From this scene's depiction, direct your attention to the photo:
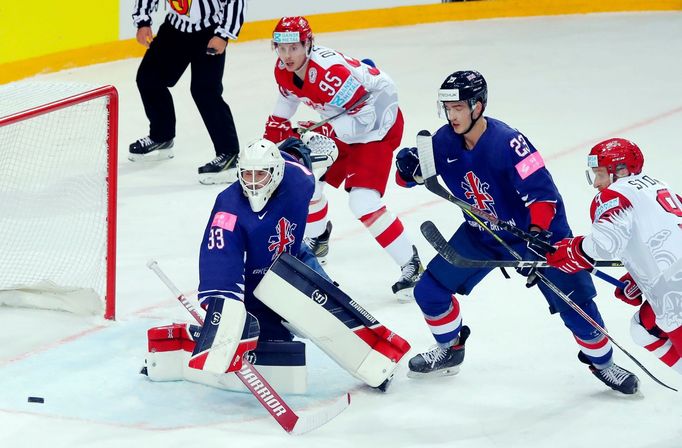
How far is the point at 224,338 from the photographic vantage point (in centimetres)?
327

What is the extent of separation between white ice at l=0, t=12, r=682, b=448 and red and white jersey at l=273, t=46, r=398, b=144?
22.9 inches

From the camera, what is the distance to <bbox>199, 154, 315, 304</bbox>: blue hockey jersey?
342cm

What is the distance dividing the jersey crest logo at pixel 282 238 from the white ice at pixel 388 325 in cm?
42

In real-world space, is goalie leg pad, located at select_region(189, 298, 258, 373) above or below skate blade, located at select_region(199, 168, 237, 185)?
above

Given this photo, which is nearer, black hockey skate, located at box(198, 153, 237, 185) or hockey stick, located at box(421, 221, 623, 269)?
hockey stick, located at box(421, 221, 623, 269)

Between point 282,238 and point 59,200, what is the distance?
5.00 feet

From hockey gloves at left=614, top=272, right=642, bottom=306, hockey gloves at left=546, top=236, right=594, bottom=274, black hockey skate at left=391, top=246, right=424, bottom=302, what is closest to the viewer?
hockey gloves at left=546, top=236, right=594, bottom=274

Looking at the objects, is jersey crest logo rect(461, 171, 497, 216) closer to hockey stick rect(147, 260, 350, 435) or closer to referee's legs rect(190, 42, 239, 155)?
hockey stick rect(147, 260, 350, 435)

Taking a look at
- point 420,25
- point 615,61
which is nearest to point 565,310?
point 615,61

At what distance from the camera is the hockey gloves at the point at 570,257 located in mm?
3182

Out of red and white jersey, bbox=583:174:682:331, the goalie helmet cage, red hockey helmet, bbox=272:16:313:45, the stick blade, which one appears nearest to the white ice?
the stick blade

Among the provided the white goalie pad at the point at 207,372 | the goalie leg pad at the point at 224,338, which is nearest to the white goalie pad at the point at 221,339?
the goalie leg pad at the point at 224,338

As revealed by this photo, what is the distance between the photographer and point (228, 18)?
5.87m

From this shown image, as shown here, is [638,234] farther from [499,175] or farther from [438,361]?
[438,361]
